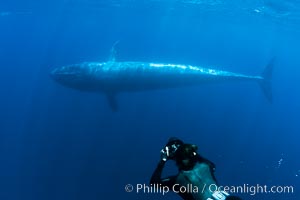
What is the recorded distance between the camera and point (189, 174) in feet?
18.3

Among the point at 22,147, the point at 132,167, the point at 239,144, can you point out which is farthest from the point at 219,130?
the point at 22,147

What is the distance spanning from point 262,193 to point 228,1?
19.2m

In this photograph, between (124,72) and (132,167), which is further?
(132,167)

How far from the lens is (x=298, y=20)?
118 ft

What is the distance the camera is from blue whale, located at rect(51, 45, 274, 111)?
17859mm

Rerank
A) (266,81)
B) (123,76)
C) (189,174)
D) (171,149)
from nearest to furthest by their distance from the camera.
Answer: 1. (171,149)
2. (189,174)
3. (123,76)
4. (266,81)

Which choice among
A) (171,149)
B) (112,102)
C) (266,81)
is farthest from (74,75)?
(171,149)

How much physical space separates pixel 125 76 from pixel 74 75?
251 cm

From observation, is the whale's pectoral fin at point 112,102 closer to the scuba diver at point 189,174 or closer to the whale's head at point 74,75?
the whale's head at point 74,75

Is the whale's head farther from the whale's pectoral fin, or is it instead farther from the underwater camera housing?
the underwater camera housing

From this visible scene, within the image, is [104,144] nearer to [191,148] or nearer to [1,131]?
[1,131]

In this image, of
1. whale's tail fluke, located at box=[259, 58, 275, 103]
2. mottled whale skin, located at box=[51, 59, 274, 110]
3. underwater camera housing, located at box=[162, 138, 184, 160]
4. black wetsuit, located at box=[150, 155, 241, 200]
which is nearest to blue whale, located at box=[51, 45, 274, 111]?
mottled whale skin, located at box=[51, 59, 274, 110]

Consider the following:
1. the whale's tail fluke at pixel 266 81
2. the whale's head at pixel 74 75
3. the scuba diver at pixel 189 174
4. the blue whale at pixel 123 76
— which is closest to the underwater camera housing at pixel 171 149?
the scuba diver at pixel 189 174

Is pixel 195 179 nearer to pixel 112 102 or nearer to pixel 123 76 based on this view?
pixel 123 76
